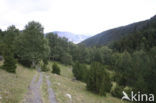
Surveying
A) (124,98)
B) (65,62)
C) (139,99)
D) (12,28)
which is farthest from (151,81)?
(12,28)

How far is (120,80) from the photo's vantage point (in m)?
29.8

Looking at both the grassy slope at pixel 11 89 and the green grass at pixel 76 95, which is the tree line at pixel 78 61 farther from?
the grassy slope at pixel 11 89

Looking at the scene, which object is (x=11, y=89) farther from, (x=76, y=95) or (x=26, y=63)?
(x=26, y=63)

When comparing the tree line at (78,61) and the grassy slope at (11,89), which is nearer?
the grassy slope at (11,89)

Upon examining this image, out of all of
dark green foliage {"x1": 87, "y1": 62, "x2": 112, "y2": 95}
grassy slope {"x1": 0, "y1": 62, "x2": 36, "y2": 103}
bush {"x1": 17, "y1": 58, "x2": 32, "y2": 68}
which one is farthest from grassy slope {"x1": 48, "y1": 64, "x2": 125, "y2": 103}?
bush {"x1": 17, "y1": 58, "x2": 32, "y2": 68}

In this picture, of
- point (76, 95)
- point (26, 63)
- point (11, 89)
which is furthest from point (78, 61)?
point (11, 89)

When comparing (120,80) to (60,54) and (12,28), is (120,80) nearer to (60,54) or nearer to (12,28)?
(60,54)

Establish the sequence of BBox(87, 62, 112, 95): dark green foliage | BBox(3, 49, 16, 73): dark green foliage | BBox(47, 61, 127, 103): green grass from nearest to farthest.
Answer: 1. BBox(47, 61, 127, 103): green grass
2. BBox(87, 62, 112, 95): dark green foliage
3. BBox(3, 49, 16, 73): dark green foliage

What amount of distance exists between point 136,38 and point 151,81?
6511cm

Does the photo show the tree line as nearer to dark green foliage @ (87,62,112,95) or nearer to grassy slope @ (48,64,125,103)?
dark green foliage @ (87,62,112,95)

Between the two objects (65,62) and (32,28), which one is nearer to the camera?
(32,28)

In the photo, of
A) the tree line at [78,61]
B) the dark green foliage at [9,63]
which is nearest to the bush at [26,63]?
the tree line at [78,61]

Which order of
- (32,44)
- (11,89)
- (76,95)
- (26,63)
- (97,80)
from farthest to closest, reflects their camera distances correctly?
1. (26,63)
2. (32,44)
3. (97,80)
4. (76,95)
5. (11,89)

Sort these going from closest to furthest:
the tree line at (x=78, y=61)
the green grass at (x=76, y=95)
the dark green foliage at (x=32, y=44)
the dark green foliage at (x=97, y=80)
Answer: the green grass at (x=76, y=95) → the dark green foliage at (x=97, y=80) → the tree line at (x=78, y=61) → the dark green foliage at (x=32, y=44)
